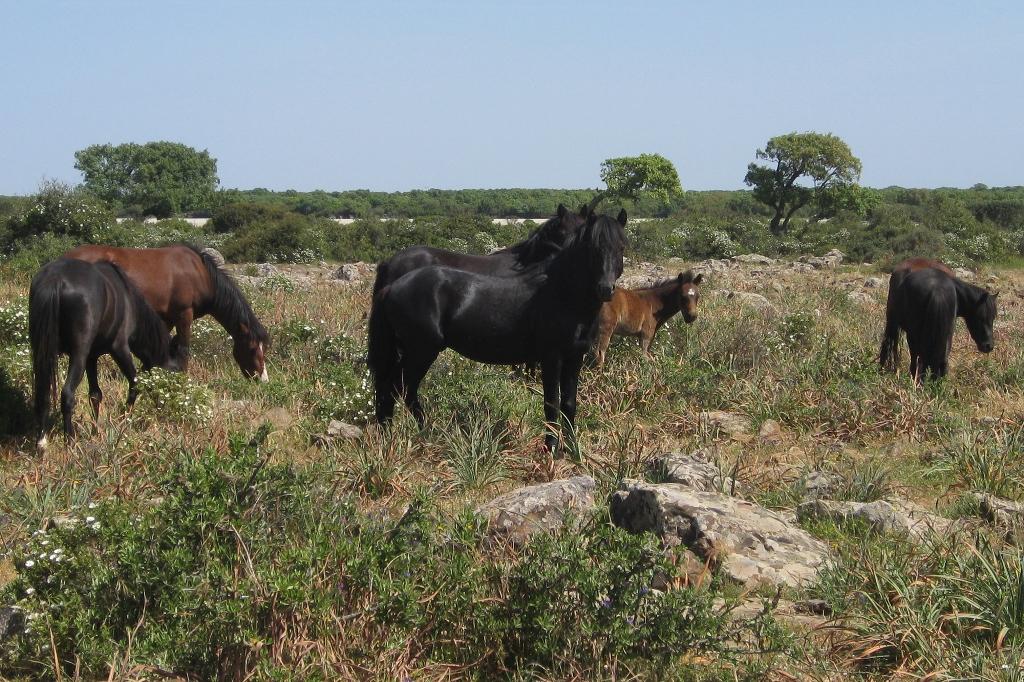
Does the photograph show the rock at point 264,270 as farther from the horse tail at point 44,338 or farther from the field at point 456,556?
the horse tail at point 44,338

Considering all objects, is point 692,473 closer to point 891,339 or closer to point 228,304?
point 891,339

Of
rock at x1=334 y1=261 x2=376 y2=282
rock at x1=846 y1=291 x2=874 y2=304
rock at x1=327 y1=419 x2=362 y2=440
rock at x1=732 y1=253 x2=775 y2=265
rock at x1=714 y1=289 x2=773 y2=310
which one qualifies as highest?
rock at x1=714 y1=289 x2=773 y2=310

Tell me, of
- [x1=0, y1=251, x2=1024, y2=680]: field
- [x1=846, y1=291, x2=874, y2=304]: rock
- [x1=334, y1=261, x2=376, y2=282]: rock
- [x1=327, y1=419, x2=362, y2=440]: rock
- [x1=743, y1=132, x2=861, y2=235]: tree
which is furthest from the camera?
[x1=743, y1=132, x2=861, y2=235]: tree

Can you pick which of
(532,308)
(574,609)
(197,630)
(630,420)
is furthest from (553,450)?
(197,630)

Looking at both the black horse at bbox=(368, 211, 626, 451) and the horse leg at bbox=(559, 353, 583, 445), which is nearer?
the black horse at bbox=(368, 211, 626, 451)

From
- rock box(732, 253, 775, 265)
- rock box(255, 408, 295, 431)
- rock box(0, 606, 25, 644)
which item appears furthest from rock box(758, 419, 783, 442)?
rock box(732, 253, 775, 265)

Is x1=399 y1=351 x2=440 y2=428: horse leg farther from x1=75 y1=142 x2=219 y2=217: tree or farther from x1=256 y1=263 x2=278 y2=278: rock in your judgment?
x1=75 y1=142 x2=219 y2=217: tree

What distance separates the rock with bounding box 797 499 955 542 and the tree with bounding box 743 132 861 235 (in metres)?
47.0

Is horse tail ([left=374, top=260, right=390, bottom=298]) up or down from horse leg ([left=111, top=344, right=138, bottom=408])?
up

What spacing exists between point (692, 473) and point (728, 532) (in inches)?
44.5

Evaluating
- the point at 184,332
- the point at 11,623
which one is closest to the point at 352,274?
the point at 184,332

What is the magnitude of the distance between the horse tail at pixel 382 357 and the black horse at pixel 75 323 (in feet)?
6.36

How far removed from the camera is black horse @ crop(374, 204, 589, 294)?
8641mm

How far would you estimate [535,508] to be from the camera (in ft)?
16.9
